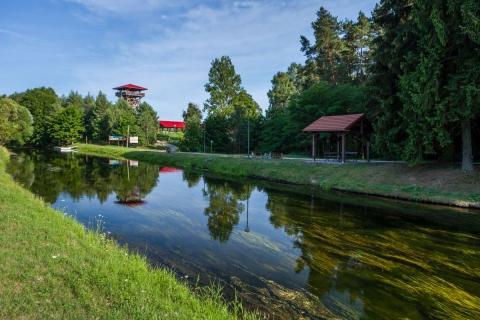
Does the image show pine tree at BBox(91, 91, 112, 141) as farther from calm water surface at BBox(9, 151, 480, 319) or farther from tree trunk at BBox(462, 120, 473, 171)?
tree trunk at BBox(462, 120, 473, 171)

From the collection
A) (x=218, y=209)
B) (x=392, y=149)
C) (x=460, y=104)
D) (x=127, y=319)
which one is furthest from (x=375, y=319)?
(x=392, y=149)

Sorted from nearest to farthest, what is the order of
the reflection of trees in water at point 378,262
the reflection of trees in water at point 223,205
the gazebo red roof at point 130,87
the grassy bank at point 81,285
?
1. the grassy bank at point 81,285
2. the reflection of trees in water at point 378,262
3. the reflection of trees in water at point 223,205
4. the gazebo red roof at point 130,87

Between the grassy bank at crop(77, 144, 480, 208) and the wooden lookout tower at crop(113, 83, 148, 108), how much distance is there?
67999mm

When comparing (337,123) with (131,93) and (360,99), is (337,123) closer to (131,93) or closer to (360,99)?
(360,99)

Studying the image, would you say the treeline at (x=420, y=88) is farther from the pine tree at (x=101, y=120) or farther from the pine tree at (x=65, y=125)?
the pine tree at (x=65, y=125)

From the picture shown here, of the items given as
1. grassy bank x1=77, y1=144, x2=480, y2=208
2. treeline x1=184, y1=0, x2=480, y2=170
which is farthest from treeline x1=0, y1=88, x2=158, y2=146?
treeline x1=184, y1=0, x2=480, y2=170

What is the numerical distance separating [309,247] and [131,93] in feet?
310

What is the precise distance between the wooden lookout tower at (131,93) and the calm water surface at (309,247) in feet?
259

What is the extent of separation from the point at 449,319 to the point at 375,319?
4.52 ft

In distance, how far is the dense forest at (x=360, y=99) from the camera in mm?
20641

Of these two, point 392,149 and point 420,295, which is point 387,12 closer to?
point 392,149

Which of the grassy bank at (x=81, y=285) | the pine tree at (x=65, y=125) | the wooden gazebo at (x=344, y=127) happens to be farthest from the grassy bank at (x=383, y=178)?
the pine tree at (x=65, y=125)

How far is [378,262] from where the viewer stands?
1062 centimetres

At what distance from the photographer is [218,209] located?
63.4 feet
